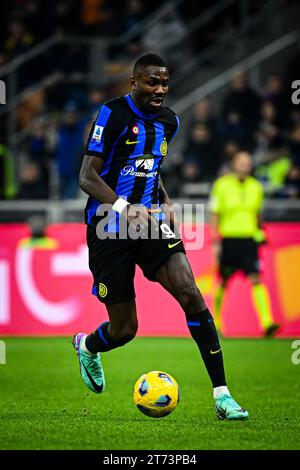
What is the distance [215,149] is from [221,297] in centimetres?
337

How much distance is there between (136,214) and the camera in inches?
255

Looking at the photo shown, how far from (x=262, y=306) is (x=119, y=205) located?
635cm

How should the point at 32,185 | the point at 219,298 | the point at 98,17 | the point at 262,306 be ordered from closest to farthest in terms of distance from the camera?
the point at 262,306, the point at 219,298, the point at 32,185, the point at 98,17

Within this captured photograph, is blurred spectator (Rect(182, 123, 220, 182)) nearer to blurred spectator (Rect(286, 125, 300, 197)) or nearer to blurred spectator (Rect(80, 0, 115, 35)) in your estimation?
blurred spectator (Rect(286, 125, 300, 197))

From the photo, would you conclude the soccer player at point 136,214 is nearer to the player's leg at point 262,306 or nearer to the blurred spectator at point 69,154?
the player's leg at point 262,306

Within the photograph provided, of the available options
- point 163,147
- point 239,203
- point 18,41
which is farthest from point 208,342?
point 18,41

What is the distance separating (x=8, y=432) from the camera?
6.07 meters

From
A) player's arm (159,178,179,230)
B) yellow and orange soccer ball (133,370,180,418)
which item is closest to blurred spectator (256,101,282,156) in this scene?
player's arm (159,178,179,230)

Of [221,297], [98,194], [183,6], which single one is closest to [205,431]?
[98,194]

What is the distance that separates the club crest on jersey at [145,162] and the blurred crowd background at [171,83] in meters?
7.90

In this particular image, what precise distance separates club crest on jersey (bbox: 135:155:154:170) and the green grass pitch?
1.72m

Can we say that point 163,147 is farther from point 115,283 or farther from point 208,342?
point 208,342

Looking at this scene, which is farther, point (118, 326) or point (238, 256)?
point (238, 256)

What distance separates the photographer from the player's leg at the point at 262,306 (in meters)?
12.5
